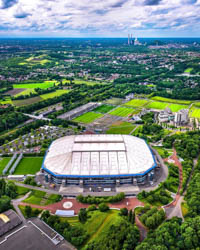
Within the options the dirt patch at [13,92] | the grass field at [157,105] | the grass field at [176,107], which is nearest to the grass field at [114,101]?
the grass field at [157,105]

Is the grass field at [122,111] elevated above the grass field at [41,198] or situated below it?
above

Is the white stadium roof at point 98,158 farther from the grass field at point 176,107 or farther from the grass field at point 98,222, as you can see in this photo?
the grass field at point 176,107

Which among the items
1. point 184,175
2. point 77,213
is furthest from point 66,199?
point 184,175

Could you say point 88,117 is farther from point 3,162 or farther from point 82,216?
point 82,216

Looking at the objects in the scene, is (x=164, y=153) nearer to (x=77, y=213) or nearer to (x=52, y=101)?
(x=77, y=213)

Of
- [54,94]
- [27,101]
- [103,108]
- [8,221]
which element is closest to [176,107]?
[103,108]

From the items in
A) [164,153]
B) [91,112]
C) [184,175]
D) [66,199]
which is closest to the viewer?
[66,199]

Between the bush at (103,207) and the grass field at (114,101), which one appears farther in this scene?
the grass field at (114,101)
